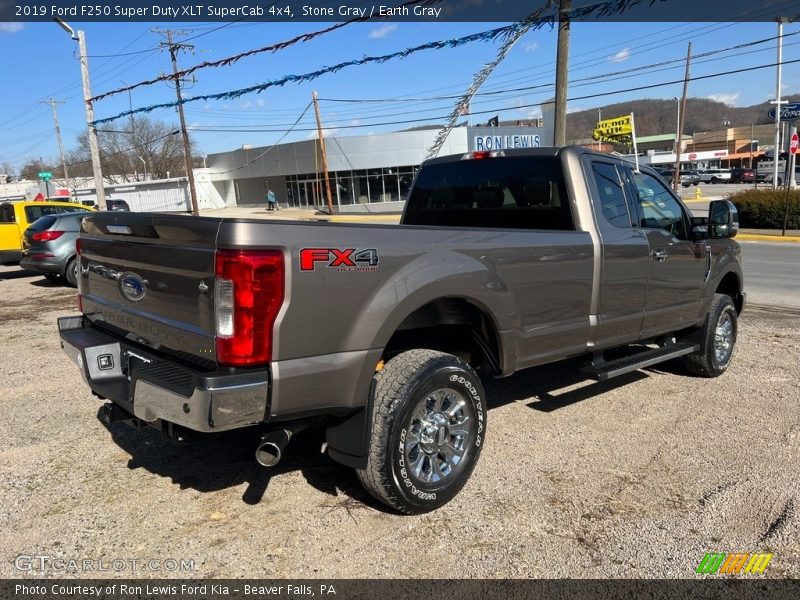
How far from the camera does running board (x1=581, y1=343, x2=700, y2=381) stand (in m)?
4.28

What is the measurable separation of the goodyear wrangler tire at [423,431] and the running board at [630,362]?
1.12 metres

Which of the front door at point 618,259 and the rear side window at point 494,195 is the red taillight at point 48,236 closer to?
the rear side window at point 494,195

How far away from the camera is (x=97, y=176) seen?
25.6 m

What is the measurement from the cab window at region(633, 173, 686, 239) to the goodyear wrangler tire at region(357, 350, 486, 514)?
238 cm

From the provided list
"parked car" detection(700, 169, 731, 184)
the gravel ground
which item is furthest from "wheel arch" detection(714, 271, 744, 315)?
"parked car" detection(700, 169, 731, 184)

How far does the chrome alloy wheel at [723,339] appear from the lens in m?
5.69

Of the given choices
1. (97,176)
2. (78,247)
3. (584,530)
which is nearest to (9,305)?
(78,247)

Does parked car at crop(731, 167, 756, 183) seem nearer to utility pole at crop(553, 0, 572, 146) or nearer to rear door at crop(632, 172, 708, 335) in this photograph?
utility pole at crop(553, 0, 572, 146)

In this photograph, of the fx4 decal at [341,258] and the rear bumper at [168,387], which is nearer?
the rear bumper at [168,387]

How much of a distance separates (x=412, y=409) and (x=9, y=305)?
9853 mm

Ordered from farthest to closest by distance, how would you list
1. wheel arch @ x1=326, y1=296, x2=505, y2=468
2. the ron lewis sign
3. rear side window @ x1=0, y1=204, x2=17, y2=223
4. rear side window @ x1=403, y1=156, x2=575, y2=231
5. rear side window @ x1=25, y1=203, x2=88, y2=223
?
the ron lewis sign < rear side window @ x1=25, y1=203, x2=88, y2=223 < rear side window @ x1=0, y1=204, x2=17, y2=223 < rear side window @ x1=403, y1=156, x2=575, y2=231 < wheel arch @ x1=326, y1=296, x2=505, y2=468

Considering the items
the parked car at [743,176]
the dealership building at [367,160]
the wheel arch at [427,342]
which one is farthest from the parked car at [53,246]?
the parked car at [743,176]

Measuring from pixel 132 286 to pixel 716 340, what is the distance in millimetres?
4940

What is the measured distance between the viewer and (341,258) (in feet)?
9.20
